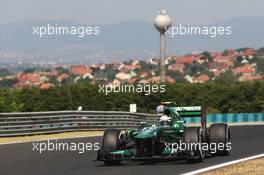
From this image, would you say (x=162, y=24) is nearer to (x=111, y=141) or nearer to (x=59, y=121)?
(x=59, y=121)

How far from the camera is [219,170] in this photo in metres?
12.6

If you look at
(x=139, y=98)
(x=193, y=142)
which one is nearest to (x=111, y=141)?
(x=193, y=142)

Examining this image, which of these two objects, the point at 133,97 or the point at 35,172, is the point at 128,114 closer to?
the point at 35,172

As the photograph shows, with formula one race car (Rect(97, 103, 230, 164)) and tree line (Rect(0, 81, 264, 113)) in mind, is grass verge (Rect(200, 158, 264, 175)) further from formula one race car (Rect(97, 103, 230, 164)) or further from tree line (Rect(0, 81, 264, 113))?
tree line (Rect(0, 81, 264, 113))

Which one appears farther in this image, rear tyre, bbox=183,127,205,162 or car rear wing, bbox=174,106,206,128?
car rear wing, bbox=174,106,206,128

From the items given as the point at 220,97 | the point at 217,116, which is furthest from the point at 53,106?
the point at 217,116

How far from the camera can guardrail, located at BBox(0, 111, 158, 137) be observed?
25.0m

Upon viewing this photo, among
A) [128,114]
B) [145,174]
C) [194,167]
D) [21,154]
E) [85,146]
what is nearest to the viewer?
[145,174]

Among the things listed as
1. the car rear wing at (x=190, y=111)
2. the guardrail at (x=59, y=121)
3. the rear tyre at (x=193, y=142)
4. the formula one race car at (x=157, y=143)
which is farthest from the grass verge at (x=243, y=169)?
the guardrail at (x=59, y=121)

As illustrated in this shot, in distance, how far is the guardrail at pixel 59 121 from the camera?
25.0 m

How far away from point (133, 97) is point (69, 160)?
170 feet

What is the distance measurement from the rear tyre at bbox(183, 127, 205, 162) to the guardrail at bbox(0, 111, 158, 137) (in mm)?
11487

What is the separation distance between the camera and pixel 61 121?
28406 mm

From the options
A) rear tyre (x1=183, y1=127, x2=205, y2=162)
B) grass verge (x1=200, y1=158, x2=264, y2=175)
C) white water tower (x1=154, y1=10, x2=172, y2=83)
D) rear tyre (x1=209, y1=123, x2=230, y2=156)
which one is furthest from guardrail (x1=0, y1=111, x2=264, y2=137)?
white water tower (x1=154, y1=10, x2=172, y2=83)
